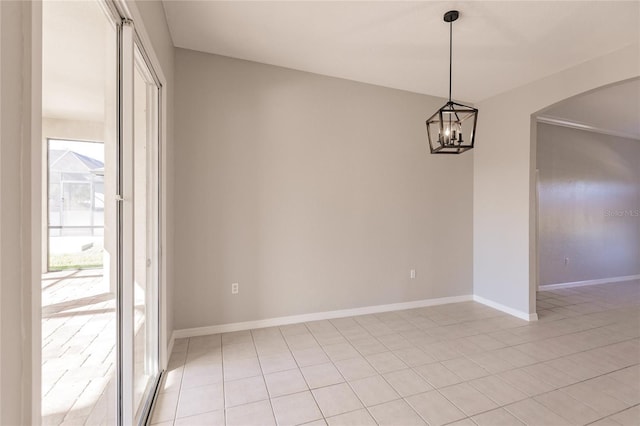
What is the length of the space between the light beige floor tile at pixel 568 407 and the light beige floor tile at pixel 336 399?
1.36m

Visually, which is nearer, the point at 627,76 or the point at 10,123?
Answer: the point at 10,123

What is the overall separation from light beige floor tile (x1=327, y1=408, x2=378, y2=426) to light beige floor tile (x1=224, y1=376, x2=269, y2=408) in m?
0.53

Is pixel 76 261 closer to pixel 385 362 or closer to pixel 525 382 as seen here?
pixel 385 362

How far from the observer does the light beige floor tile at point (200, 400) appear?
1966 millimetres

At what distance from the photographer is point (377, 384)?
228 centimetres

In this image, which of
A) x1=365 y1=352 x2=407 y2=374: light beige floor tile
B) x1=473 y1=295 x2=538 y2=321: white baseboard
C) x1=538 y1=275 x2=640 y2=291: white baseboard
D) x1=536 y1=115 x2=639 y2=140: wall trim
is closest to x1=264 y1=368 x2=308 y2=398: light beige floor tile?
x1=365 y1=352 x2=407 y2=374: light beige floor tile

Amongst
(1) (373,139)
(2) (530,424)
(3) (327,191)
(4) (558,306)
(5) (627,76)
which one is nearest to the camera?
(2) (530,424)

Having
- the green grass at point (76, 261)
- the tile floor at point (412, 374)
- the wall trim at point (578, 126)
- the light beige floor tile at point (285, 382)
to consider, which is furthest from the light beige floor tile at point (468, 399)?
the wall trim at point (578, 126)

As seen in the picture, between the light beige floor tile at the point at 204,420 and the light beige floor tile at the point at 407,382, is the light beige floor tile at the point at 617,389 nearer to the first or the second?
the light beige floor tile at the point at 407,382

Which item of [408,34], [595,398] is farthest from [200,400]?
[408,34]

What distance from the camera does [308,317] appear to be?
3463 mm

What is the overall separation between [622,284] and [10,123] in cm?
812

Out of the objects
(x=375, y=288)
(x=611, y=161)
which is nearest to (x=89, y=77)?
(x=375, y=288)

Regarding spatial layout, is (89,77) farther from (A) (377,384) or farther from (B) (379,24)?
(A) (377,384)
